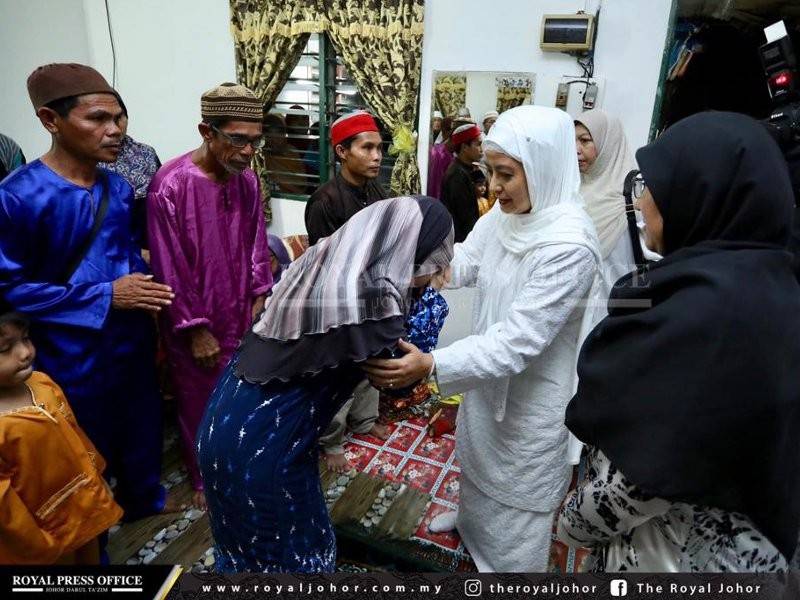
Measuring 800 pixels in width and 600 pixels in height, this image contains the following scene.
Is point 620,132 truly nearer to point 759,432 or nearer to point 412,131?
point 412,131

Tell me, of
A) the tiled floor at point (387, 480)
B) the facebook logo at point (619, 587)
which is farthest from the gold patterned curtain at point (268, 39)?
the facebook logo at point (619, 587)

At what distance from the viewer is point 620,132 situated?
246 cm

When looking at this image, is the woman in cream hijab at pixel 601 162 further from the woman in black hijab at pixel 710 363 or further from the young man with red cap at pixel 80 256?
the young man with red cap at pixel 80 256

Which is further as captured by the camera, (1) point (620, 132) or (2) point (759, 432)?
(1) point (620, 132)

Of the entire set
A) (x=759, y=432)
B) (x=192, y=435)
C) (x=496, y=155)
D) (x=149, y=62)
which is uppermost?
(x=149, y=62)

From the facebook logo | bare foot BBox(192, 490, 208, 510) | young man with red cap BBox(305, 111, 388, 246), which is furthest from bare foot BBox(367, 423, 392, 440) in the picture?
the facebook logo

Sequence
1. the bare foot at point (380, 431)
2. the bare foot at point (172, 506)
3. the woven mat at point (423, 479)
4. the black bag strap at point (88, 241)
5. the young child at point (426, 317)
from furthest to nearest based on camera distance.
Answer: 1. the bare foot at point (380, 431)
2. the bare foot at point (172, 506)
3. the woven mat at point (423, 479)
4. the black bag strap at point (88, 241)
5. the young child at point (426, 317)

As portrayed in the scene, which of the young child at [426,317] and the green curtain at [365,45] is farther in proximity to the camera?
the green curtain at [365,45]

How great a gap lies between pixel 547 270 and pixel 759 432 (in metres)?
0.61

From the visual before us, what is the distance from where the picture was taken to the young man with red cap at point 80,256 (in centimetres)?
153

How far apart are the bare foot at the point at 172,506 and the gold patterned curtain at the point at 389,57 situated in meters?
2.21

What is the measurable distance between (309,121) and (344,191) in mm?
1750

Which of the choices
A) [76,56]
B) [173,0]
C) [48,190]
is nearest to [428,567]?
[48,190]

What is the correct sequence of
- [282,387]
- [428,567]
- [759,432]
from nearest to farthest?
[759,432]
[282,387]
[428,567]
